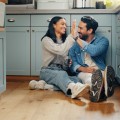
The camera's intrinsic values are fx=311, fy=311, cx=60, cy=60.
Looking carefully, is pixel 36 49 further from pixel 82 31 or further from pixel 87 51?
pixel 87 51

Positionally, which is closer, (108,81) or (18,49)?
(108,81)

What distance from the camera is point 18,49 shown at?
383 cm

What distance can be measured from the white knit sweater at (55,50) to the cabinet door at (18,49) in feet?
1.53

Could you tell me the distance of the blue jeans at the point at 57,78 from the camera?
2936 mm

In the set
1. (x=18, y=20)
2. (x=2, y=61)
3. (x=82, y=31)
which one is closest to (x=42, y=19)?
(x=18, y=20)

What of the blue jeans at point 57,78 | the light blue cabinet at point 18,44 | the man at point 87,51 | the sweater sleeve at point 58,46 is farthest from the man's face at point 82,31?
the light blue cabinet at point 18,44

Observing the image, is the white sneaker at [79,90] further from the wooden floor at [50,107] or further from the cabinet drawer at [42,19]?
the cabinet drawer at [42,19]

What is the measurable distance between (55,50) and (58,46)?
0.18ft

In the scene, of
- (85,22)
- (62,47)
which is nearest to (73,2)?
(85,22)

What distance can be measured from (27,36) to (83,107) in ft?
5.49

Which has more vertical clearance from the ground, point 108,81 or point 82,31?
point 82,31

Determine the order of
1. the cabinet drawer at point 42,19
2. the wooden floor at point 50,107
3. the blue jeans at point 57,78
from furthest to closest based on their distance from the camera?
1. the cabinet drawer at point 42,19
2. the blue jeans at point 57,78
3. the wooden floor at point 50,107

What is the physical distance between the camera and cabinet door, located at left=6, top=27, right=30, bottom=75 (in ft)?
12.5

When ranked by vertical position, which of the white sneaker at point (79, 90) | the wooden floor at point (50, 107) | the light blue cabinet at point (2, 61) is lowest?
the wooden floor at point (50, 107)
